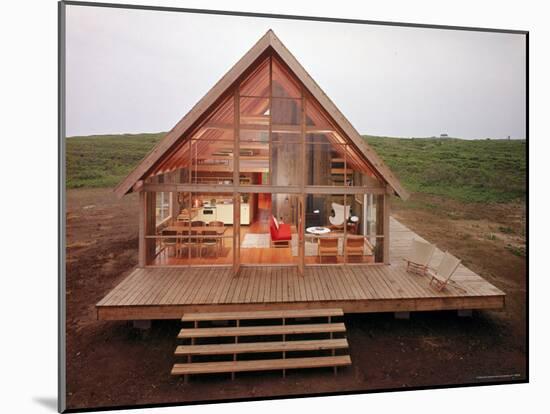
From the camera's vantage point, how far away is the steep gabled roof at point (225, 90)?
506cm

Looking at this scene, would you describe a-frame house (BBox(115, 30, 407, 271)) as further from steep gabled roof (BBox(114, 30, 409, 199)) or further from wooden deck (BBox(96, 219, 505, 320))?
wooden deck (BBox(96, 219, 505, 320))

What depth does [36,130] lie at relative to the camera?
407 cm

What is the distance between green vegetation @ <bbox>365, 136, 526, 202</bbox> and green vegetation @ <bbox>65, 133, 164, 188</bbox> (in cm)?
507

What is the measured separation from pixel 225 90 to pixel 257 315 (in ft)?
13.2

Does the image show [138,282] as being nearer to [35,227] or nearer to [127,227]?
[35,227]

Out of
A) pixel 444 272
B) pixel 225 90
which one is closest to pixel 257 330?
pixel 444 272

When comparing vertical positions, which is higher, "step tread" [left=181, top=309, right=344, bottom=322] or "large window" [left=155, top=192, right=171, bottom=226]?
"large window" [left=155, top=192, right=171, bottom=226]

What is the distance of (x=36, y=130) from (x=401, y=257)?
753cm

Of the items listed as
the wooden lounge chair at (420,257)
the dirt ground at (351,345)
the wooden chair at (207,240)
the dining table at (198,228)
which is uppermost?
the dining table at (198,228)

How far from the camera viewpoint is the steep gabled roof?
506 cm

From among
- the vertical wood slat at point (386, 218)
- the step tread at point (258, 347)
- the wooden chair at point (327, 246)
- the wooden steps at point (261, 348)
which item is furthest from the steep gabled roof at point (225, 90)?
the step tread at point (258, 347)


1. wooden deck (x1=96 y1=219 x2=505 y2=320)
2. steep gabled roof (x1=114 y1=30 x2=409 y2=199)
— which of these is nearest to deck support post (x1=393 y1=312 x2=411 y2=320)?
wooden deck (x1=96 y1=219 x2=505 y2=320)

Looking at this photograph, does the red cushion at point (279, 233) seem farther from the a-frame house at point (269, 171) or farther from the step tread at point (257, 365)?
the step tread at point (257, 365)

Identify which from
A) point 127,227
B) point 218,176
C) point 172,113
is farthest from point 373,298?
point 127,227
